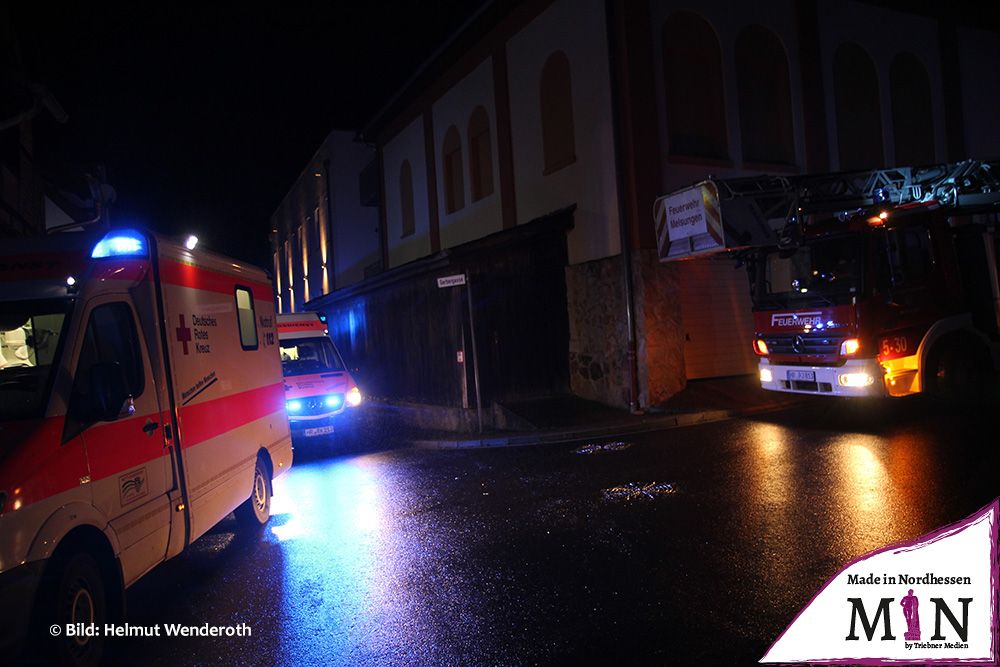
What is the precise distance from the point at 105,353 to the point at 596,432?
9009mm

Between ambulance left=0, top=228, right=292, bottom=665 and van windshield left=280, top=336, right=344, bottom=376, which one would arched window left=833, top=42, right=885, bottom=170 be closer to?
van windshield left=280, top=336, right=344, bottom=376

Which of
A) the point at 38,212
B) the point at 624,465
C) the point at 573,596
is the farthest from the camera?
the point at 38,212

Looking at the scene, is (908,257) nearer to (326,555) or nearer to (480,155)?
(326,555)

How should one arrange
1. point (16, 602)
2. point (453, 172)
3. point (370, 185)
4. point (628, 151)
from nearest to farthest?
point (16, 602)
point (628, 151)
point (453, 172)
point (370, 185)

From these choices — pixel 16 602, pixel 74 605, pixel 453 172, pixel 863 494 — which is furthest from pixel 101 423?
pixel 453 172

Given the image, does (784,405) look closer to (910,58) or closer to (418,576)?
(418,576)

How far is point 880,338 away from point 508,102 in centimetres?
1141

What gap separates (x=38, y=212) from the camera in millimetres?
16906

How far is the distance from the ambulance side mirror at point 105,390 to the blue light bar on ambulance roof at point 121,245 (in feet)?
3.29

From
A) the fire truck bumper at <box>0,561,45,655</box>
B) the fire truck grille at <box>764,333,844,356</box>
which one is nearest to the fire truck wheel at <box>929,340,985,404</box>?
the fire truck grille at <box>764,333,844,356</box>

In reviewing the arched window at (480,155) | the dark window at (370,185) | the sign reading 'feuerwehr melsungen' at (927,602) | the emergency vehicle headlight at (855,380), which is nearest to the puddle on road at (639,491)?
the emergency vehicle headlight at (855,380)

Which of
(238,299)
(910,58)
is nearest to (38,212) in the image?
(238,299)

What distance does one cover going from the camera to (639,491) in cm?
752

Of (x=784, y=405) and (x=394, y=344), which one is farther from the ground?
(x=394, y=344)
